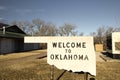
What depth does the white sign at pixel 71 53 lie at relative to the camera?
171 inches

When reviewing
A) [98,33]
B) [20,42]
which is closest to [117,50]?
[20,42]

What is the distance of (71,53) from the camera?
4.54 meters

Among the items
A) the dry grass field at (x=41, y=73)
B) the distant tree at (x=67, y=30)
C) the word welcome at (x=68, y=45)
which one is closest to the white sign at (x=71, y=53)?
the word welcome at (x=68, y=45)

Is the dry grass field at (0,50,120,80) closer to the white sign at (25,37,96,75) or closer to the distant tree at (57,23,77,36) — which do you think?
the white sign at (25,37,96,75)

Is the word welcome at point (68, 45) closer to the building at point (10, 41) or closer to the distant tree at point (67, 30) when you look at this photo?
the building at point (10, 41)

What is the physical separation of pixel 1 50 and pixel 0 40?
1529 millimetres

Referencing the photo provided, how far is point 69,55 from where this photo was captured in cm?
453

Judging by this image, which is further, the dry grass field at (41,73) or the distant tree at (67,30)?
the distant tree at (67,30)

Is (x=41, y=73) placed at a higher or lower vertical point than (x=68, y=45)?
lower

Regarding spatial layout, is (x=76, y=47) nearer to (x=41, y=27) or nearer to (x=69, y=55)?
(x=69, y=55)

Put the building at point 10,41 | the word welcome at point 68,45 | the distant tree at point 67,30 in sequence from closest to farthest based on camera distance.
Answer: the word welcome at point 68,45 < the building at point 10,41 < the distant tree at point 67,30

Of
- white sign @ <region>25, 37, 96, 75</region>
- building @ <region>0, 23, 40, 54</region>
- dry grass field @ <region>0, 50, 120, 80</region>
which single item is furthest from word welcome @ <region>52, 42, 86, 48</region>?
building @ <region>0, 23, 40, 54</region>

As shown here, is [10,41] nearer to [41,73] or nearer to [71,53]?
[41,73]

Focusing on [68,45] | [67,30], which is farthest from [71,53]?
[67,30]
